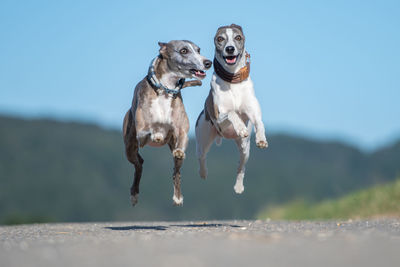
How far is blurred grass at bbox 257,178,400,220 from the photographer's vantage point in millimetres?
16250

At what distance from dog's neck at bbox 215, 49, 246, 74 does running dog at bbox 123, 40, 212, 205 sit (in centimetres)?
41

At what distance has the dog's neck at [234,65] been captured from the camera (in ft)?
30.5

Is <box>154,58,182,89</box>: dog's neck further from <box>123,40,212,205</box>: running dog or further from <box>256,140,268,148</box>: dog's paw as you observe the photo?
<box>256,140,268,148</box>: dog's paw

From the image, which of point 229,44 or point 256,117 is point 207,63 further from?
point 256,117

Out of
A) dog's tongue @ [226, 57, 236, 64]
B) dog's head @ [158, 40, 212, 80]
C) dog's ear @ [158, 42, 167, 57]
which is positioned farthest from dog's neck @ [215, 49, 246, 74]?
dog's ear @ [158, 42, 167, 57]

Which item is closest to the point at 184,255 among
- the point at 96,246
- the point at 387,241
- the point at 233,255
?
the point at 233,255

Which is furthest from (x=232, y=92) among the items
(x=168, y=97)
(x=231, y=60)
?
(x=168, y=97)

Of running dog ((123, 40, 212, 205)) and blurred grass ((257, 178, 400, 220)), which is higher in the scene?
running dog ((123, 40, 212, 205))

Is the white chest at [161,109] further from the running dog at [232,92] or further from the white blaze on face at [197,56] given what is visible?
the running dog at [232,92]

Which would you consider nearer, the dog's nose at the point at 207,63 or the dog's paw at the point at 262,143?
the dog's paw at the point at 262,143

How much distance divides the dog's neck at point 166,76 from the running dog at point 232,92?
787 millimetres

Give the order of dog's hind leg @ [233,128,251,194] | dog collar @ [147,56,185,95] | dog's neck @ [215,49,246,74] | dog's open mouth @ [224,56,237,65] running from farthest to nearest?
dog's hind leg @ [233,128,251,194] → dog's neck @ [215,49,246,74] → dog's open mouth @ [224,56,237,65] → dog collar @ [147,56,185,95]

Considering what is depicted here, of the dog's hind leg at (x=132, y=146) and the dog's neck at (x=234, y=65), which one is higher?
the dog's neck at (x=234, y=65)

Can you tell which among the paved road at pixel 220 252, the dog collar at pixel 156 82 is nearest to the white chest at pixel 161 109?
the dog collar at pixel 156 82
